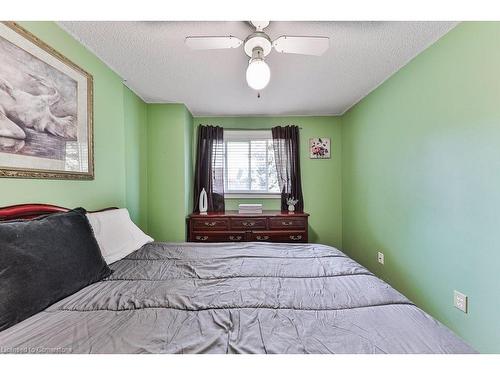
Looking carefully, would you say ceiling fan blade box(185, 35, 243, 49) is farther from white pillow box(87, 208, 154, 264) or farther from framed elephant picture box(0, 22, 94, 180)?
white pillow box(87, 208, 154, 264)

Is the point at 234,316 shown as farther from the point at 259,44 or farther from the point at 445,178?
the point at 445,178

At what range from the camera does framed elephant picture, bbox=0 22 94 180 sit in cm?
122

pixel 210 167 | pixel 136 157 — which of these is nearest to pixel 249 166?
pixel 210 167

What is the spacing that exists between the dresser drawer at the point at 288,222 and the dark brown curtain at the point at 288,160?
42cm

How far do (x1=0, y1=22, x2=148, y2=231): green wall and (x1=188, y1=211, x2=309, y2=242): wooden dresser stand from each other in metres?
0.80

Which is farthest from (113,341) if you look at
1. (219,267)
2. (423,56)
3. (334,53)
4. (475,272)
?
(423,56)

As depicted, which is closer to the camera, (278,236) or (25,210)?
(25,210)

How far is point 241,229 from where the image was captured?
10.00 ft

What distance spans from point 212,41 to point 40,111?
3.70 feet

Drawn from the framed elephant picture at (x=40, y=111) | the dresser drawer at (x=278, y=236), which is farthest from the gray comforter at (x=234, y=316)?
the dresser drawer at (x=278, y=236)

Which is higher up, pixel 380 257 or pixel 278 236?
pixel 278 236

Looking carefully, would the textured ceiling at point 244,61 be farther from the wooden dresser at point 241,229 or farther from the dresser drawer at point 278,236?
the dresser drawer at point 278,236

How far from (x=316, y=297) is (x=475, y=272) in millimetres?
1141

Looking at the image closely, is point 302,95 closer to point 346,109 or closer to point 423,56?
point 346,109
